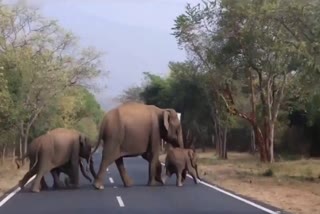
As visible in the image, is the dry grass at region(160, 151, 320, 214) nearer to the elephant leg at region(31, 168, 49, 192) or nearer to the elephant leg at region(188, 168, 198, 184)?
the elephant leg at region(188, 168, 198, 184)

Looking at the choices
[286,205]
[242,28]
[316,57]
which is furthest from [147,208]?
[242,28]

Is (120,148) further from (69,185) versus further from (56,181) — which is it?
(56,181)

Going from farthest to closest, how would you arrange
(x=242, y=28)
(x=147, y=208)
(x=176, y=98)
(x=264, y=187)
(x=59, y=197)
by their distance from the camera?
(x=176, y=98) < (x=242, y=28) < (x=264, y=187) < (x=59, y=197) < (x=147, y=208)

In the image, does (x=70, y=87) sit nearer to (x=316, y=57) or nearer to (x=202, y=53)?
(x=202, y=53)

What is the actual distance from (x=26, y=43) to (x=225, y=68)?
17.8 meters

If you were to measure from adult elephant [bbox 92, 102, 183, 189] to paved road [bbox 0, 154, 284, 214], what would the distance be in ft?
4.77

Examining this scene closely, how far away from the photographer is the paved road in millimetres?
18853

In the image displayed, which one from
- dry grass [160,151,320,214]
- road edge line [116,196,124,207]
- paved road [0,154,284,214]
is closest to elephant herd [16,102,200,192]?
paved road [0,154,284,214]

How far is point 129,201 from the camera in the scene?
2144 cm

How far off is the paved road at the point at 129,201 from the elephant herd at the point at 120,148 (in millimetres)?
876

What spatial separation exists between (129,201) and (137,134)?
26.6 ft

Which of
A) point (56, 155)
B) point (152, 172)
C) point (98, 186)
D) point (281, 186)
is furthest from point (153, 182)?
point (281, 186)

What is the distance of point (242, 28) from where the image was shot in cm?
4084

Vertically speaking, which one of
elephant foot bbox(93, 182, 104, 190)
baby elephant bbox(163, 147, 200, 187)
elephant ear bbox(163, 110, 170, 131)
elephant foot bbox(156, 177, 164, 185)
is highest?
elephant ear bbox(163, 110, 170, 131)
